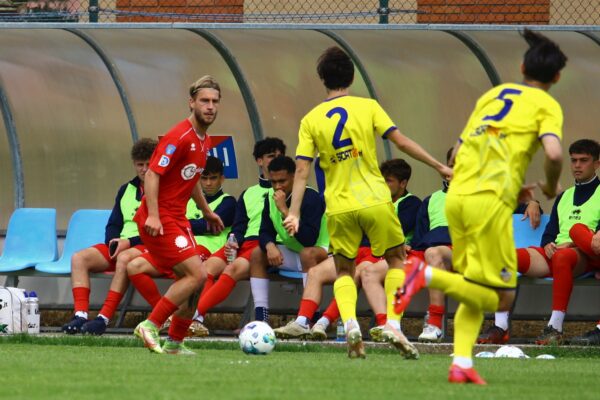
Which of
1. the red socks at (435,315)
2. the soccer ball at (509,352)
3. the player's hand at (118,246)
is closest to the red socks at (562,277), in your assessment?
the red socks at (435,315)

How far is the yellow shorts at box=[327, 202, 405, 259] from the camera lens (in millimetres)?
10188

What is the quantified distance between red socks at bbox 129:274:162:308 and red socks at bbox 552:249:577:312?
11.7ft

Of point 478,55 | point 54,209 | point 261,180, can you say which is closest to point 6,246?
point 54,209

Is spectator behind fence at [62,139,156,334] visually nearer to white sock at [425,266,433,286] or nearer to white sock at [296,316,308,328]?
white sock at [296,316,308,328]

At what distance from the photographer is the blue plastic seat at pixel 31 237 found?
14.3 metres

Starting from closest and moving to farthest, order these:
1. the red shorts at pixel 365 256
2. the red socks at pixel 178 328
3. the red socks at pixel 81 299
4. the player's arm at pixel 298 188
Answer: the player's arm at pixel 298 188 → the red socks at pixel 178 328 → the red shorts at pixel 365 256 → the red socks at pixel 81 299

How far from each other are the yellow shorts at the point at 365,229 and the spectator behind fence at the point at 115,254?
3174 millimetres

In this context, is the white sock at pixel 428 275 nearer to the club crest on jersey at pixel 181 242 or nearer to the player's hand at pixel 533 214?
the club crest on jersey at pixel 181 242

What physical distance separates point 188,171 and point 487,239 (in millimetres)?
3126

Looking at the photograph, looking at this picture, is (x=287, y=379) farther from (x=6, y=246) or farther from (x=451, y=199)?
(x=6, y=246)

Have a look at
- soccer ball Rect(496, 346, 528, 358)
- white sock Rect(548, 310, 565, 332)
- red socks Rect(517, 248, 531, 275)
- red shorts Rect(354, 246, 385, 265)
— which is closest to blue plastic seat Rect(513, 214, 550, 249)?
red socks Rect(517, 248, 531, 275)

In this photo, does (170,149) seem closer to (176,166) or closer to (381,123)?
(176,166)

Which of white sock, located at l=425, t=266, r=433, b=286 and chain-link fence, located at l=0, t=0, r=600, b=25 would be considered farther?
chain-link fence, located at l=0, t=0, r=600, b=25

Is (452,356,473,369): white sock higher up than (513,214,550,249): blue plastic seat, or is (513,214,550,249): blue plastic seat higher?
(513,214,550,249): blue plastic seat
